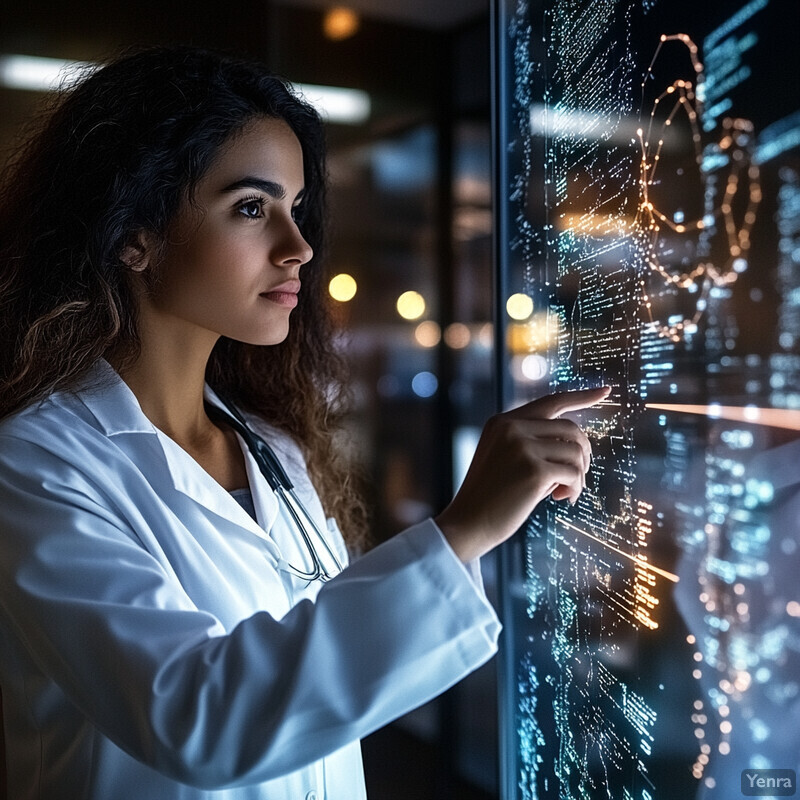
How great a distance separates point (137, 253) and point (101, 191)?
0.10 m

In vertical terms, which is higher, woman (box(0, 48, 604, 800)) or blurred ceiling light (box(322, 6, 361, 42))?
blurred ceiling light (box(322, 6, 361, 42))

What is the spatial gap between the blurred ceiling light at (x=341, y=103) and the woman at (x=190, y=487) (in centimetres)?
48

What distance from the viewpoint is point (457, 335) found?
1862mm

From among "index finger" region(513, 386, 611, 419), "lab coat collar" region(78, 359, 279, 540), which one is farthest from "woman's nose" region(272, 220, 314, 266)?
"index finger" region(513, 386, 611, 419)

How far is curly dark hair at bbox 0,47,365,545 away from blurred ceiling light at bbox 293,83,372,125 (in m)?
0.57

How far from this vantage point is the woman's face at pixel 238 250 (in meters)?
1.05

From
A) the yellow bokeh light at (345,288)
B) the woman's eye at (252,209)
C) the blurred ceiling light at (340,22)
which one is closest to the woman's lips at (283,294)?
the woman's eye at (252,209)

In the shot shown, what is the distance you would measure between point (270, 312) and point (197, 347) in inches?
5.9

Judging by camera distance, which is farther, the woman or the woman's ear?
the woman's ear

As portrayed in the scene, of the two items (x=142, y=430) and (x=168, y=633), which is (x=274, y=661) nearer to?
(x=168, y=633)

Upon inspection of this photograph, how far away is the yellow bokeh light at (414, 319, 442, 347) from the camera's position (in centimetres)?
187

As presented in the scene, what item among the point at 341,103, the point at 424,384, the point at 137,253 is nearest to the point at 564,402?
the point at 137,253

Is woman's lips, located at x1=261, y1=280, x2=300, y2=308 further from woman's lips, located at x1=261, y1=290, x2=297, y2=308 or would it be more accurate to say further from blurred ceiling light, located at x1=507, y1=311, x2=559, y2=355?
blurred ceiling light, located at x1=507, y1=311, x2=559, y2=355

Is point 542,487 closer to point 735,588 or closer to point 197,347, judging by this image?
point 735,588
